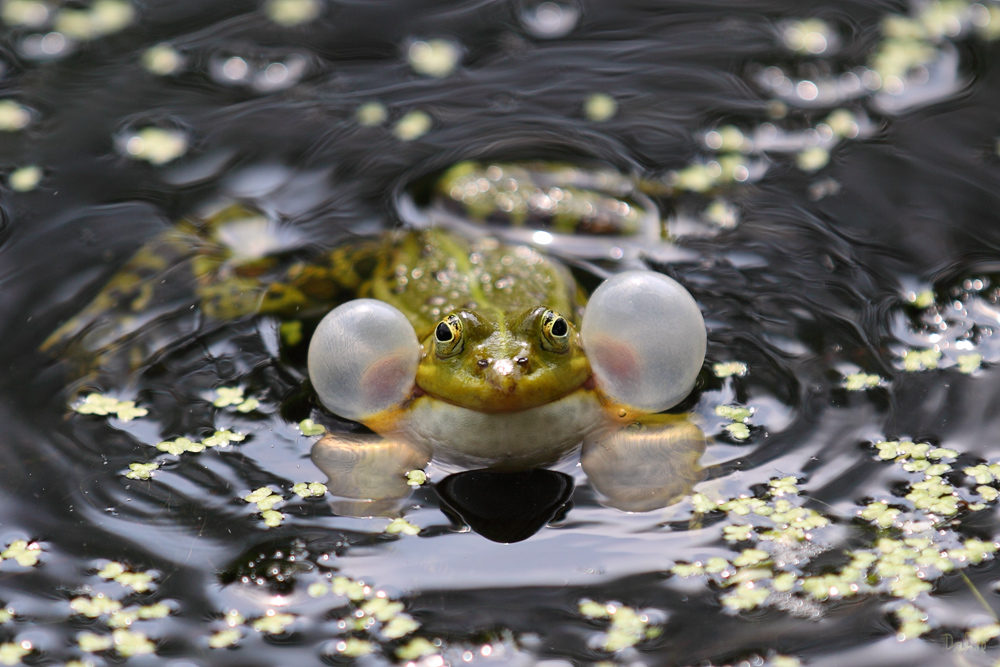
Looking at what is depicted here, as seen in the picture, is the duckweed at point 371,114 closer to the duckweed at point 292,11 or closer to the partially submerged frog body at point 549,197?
the partially submerged frog body at point 549,197

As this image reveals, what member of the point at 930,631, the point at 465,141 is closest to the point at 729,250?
the point at 465,141

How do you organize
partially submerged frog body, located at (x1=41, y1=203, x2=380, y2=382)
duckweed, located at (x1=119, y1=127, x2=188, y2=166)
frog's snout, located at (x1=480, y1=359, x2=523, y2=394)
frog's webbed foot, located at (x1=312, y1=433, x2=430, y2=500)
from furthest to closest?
duckweed, located at (x1=119, y1=127, x2=188, y2=166) → partially submerged frog body, located at (x1=41, y1=203, x2=380, y2=382) → frog's webbed foot, located at (x1=312, y1=433, x2=430, y2=500) → frog's snout, located at (x1=480, y1=359, x2=523, y2=394)

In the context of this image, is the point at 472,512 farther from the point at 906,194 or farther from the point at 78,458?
the point at 906,194


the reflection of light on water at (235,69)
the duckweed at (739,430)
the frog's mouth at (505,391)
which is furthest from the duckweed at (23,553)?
the reflection of light on water at (235,69)

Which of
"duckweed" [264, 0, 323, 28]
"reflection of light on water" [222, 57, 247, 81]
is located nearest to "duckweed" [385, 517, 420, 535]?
"reflection of light on water" [222, 57, 247, 81]

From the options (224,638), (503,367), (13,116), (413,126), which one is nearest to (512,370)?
(503,367)

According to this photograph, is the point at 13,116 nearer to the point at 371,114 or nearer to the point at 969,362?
the point at 371,114

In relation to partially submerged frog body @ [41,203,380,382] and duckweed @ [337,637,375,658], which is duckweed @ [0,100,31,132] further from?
duckweed @ [337,637,375,658]

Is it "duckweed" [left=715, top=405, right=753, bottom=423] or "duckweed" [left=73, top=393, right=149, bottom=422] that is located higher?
"duckweed" [left=73, top=393, right=149, bottom=422]
